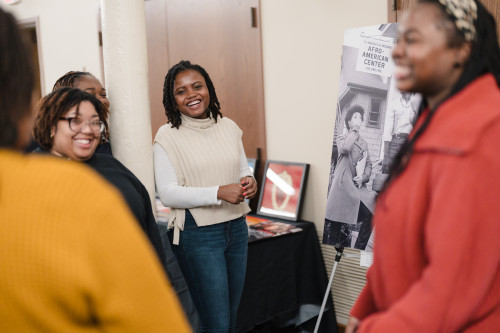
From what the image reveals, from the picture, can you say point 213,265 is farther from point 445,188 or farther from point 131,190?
point 445,188

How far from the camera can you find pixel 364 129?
2.26 m

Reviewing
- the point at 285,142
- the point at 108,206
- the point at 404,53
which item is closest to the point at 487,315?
the point at 404,53

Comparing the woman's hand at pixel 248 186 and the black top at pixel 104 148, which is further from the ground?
the black top at pixel 104 148

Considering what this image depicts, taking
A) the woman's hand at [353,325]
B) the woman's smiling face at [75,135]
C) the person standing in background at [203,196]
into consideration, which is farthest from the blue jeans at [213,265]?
the woman's hand at [353,325]

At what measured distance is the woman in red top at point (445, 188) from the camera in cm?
77

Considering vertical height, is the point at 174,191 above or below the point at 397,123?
below

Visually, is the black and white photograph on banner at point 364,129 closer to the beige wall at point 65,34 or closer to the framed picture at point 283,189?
the framed picture at point 283,189

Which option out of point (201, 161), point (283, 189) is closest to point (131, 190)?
point (201, 161)

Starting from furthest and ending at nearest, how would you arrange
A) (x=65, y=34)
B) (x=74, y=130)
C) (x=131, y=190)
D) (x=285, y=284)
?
(x=65, y=34), (x=285, y=284), (x=131, y=190), (x=74, y=130)

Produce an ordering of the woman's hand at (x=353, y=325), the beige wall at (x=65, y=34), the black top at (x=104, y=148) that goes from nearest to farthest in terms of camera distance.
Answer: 1. the woman's hand at (x=353, y=325)
2. the black top at (x=104, y=148)
3. the beige wall at (x=65, y=34)

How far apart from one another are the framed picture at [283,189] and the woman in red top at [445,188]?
2.06 meters

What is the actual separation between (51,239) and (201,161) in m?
1.51

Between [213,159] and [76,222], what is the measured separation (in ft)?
5.00

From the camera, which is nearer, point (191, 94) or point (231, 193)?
point (231, 193)
